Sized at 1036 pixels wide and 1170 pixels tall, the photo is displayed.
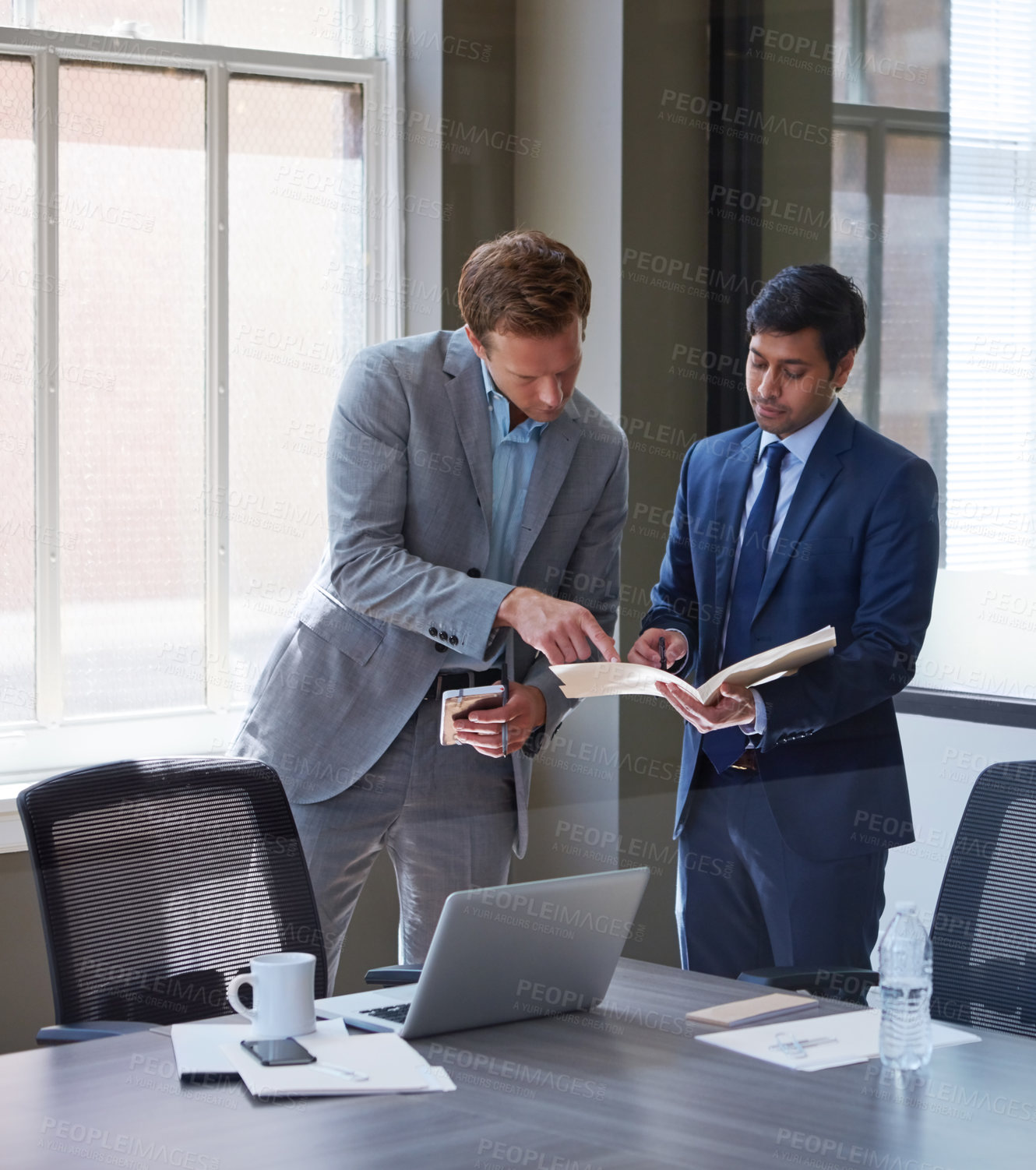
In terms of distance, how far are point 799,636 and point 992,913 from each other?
1.98 ft

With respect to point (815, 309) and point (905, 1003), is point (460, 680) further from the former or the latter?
point (905, 1003)

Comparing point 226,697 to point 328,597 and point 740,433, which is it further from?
point 740,433

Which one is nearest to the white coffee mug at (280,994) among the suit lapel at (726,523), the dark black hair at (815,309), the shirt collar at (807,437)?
the suit lapel at (726,523)

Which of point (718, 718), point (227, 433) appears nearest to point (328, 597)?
point (718, 718)

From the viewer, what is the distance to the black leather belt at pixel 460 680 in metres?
2.63

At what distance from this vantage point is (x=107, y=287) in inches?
148

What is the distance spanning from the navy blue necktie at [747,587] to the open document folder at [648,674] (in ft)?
0.88

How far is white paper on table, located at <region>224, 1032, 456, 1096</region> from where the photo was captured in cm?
158

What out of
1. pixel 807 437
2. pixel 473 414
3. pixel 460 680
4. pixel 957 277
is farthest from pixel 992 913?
pixel 957 277

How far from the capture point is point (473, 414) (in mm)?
2631

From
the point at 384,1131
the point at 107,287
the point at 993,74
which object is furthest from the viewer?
the point at 107,287

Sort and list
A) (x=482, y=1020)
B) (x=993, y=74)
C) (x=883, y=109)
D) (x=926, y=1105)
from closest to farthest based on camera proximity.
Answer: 1. (x=926, y=1105)
2. (x=482, y=1020)
3. (x=993, y=74)
4. (x=883, y=109)

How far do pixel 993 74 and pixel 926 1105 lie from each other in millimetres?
2356

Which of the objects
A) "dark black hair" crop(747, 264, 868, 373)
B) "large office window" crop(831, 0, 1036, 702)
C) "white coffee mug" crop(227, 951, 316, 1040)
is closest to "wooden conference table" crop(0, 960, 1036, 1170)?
"white coffee mug" crop(227, 951, 316, 1040)
